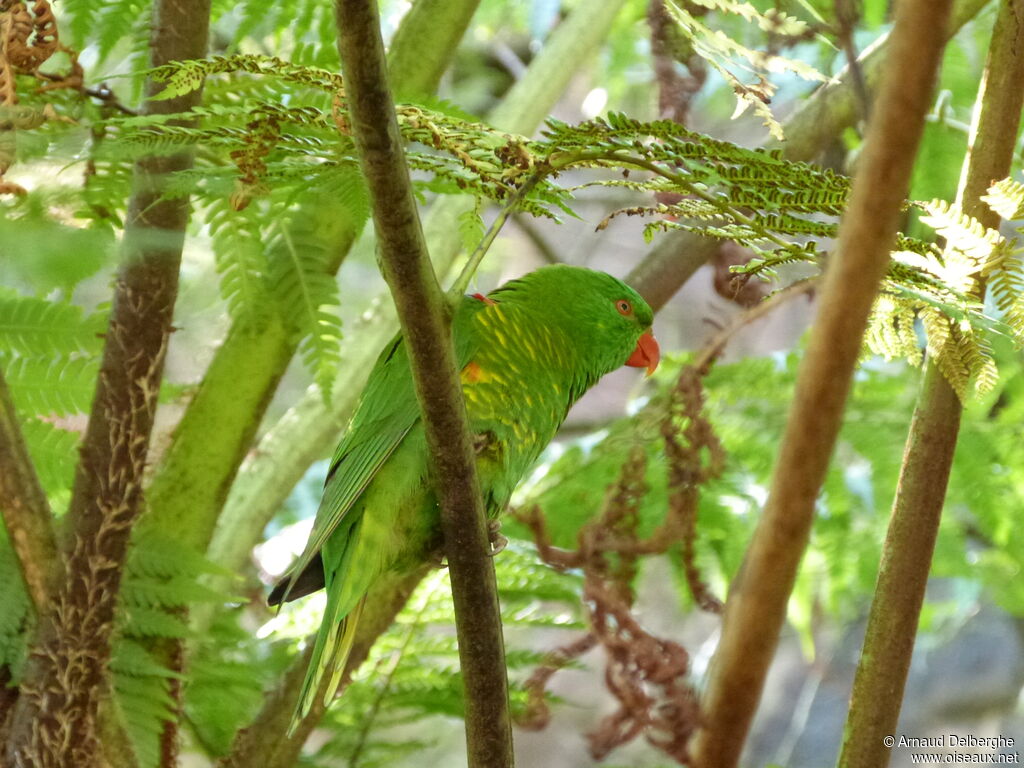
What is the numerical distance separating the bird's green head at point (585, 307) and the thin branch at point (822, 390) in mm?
1207

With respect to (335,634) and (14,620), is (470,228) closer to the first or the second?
(335,634)

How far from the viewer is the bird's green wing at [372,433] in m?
1.38

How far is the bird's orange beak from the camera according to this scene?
69.6 inches

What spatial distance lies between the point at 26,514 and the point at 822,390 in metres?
1.05

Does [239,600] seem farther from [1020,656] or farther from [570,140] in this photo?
[1020,656]

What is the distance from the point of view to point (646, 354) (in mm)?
1788

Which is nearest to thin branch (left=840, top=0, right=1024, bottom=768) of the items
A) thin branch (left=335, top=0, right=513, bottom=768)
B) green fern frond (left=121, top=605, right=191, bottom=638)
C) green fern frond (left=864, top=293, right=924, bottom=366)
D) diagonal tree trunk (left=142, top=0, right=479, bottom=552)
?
green fern frond (left=864, top=293, right=924, bottom=366)

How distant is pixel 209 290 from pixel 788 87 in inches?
90.6

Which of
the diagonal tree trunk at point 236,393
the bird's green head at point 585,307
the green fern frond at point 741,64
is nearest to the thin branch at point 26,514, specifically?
the diagonal tree trunk at point 236,393

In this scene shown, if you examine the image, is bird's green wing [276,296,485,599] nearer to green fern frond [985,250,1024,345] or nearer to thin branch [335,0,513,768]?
thin branch [335,0,513,768]

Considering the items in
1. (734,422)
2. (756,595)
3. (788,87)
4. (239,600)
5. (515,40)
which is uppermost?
(515,40)

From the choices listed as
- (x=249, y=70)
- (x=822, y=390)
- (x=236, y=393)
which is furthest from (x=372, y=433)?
(x=822, y=390)

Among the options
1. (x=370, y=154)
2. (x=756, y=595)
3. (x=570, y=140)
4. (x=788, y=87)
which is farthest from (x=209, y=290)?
(x=788, y=87)

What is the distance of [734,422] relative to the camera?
2148 mm
